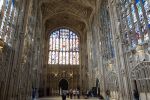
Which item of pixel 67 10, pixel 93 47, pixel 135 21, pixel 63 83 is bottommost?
pixel 63 83

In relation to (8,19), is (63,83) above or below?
below

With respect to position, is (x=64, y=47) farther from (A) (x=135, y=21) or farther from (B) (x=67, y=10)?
(A) (x=135, y=21)

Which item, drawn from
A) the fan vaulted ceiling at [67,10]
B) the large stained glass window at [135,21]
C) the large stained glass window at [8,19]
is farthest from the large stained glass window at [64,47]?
the large stained glass window at [135,21]

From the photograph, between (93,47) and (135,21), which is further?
(93,47)

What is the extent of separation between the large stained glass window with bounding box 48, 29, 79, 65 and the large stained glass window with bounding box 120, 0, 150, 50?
58.8 feet

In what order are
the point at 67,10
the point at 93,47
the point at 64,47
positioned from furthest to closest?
the point at 64,47
the point at 67,10
the point at 93,47

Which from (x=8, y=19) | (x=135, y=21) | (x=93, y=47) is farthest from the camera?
(x=93, y=47)

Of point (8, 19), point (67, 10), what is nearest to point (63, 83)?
point (67, 10)

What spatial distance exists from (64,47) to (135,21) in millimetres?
20167

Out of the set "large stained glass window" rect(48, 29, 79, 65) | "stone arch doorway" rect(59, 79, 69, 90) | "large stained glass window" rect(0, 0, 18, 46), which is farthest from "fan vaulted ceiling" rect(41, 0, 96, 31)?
"stone arch doorway" rect(59, 79, 69, 90)

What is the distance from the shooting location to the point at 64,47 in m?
30.0

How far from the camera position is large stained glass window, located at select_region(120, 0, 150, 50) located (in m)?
9.88

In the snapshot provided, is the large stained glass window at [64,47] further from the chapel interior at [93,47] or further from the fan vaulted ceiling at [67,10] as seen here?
the fan vaulted ceiling at [67,10]

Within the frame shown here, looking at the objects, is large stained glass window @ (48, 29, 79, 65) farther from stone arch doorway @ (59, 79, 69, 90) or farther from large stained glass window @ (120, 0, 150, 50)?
large stained glass window @ (120, 0, 150, 50)
